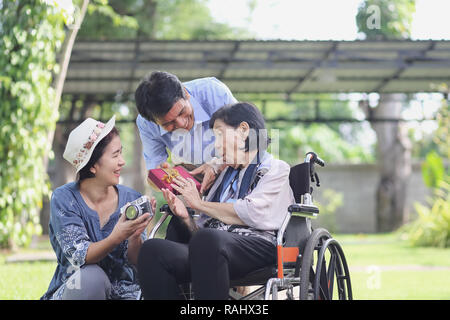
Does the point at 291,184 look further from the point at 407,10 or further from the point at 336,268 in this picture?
the point at 407,10

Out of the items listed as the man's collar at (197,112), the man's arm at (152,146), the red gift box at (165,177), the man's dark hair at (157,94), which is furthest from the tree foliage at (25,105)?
the red gift box at (165,177)

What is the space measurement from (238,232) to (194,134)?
654mm

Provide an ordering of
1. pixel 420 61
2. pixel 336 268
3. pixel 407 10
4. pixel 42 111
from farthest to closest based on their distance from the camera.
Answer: pixel 407 10, pixel 420 61, pixel 42 111, pixel 336 268

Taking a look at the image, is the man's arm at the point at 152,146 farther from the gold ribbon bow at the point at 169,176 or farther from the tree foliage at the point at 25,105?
the tree foliage at the point at 25,105

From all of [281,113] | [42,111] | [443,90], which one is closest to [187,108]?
[42,111]

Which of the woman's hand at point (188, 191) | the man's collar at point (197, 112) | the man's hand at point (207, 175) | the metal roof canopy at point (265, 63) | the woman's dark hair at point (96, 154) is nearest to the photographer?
the woman's hand at point (188, 191)

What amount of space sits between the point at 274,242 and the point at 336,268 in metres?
0.58

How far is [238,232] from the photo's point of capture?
2520 mm

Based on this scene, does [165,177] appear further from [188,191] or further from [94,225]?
[94,225]

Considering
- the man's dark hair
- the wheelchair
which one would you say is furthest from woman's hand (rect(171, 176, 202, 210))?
the man's dark hair

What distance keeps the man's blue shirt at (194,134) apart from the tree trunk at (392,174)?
11240mm

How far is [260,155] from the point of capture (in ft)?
8.66

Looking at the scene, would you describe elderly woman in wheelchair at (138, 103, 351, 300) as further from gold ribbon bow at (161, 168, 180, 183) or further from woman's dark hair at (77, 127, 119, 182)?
woman's dark hair at (77, 127, 119, 182)

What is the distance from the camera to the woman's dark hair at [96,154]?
103 inches
